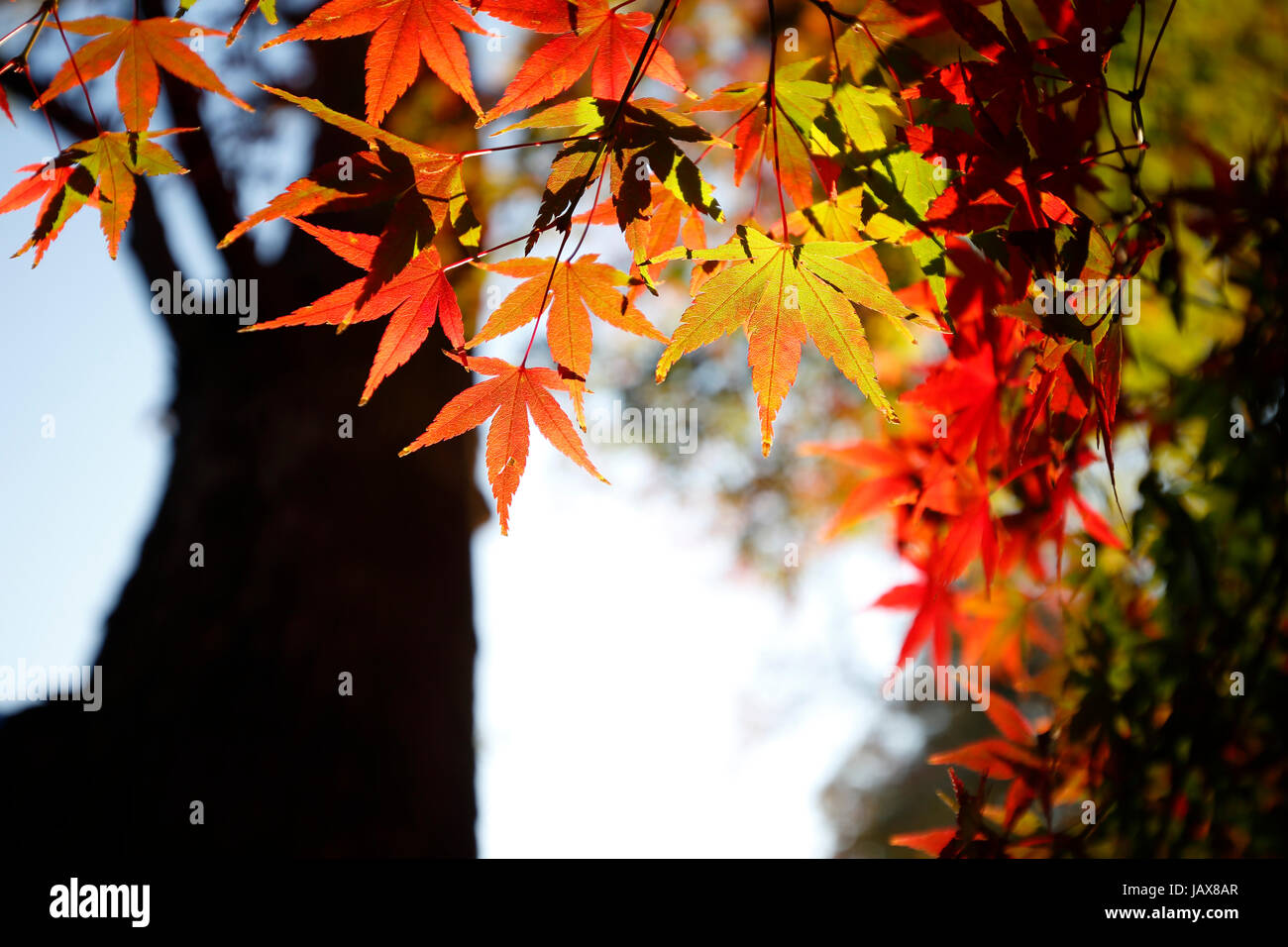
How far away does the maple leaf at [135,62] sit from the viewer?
752mm

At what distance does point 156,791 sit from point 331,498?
673 millimetres

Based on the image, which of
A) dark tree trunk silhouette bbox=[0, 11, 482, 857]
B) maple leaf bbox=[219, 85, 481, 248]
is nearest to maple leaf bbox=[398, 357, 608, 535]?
maple leaf bbox=[219, 85, 481, 248]

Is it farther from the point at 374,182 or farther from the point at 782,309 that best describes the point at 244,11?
the point at 782,309

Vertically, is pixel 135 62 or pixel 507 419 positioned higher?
pixel 135 62

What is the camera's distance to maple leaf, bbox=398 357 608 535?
0.63m

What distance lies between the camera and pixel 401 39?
1.98 ft

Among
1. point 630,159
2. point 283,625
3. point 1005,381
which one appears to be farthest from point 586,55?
point 283,625

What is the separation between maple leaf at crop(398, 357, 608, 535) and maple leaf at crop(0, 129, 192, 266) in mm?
365

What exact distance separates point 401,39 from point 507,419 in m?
0.32

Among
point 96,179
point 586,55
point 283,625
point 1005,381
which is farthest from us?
point 283,625

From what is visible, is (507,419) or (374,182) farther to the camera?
(507,419)

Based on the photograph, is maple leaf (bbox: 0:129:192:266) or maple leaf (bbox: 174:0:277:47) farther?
maple leaf (bbox: 0:129:192:266)

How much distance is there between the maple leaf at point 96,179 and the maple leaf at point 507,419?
365 mm

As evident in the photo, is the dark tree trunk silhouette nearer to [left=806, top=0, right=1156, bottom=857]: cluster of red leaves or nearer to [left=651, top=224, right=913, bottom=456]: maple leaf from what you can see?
[left=806, top=0, right=1156, bottom=857]: cluster of red leaves
